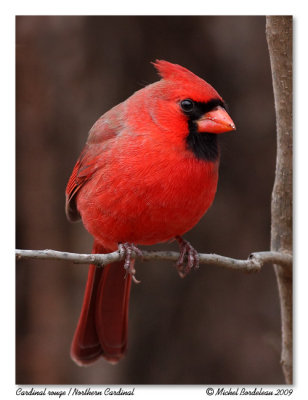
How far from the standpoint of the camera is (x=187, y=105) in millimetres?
2484

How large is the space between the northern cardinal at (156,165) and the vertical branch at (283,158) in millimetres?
373

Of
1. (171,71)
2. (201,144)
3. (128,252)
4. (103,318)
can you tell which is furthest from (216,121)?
(103,318)

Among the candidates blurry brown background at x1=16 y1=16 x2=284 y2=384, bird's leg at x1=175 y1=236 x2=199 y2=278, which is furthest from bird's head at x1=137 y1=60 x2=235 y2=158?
bird's leg at x1=175 y1=236 x2=199 y2=278

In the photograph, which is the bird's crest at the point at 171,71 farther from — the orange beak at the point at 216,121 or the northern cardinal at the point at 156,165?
the orange beak at the point at 216,121

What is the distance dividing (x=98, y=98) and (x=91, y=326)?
1055 millimetres

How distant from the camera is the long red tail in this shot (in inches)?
118

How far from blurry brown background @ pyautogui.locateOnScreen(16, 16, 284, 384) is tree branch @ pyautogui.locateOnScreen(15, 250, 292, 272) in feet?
1.56

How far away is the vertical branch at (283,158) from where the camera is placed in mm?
2740

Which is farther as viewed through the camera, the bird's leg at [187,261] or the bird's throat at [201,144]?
the bird's leg at [187,261]

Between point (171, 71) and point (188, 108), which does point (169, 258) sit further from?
point (171, 71)

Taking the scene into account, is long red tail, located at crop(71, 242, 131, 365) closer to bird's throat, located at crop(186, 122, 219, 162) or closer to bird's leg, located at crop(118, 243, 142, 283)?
bird's leg, located at crop(118, 243, 142, 283)

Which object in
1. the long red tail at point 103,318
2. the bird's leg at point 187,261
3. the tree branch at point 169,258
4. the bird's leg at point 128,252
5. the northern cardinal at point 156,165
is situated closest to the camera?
the tree branch at point 169,258

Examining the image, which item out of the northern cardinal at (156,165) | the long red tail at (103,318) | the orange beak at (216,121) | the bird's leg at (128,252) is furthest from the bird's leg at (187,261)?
the orange beak at (216,121)

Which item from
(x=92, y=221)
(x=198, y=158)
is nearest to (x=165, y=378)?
(x=92, y=221)
